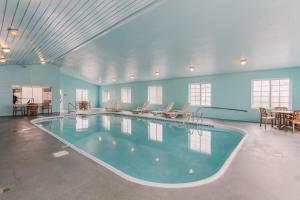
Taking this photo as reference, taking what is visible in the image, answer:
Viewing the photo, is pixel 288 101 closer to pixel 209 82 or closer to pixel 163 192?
pixel 209 82

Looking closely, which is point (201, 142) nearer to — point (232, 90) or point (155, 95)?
point (232, 90)

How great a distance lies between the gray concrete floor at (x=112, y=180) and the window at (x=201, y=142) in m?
1.22

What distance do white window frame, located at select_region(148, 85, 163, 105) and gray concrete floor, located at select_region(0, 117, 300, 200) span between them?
9027 millimetres

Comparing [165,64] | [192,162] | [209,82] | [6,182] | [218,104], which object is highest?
[165,64]

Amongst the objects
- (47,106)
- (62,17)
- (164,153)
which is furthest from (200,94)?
(47,106)

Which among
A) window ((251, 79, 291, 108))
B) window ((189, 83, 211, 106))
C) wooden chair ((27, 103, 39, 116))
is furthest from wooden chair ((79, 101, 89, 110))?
window ((251, 79, 291, 108))

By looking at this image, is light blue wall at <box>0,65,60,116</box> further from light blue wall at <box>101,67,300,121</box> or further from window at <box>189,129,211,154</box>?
window at <box>189,129,211,154</box>

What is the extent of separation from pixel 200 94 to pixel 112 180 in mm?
8722

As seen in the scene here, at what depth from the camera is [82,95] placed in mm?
16359

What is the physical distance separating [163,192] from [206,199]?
0.50 meters

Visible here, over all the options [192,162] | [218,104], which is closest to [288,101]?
[218,104]

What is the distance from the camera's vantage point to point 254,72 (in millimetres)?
7809

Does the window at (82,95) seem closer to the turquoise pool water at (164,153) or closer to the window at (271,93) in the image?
the turquoise pool water at (164,153)

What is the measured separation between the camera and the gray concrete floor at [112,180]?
1.88 meters
